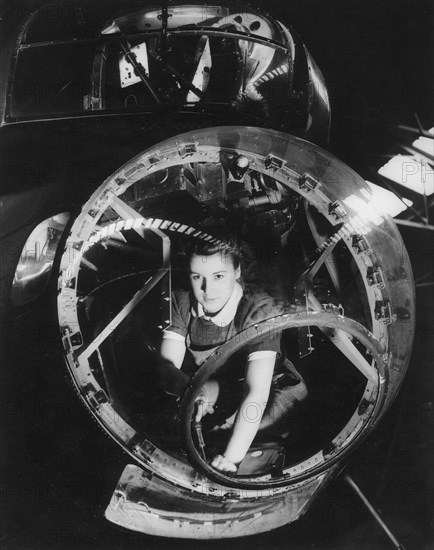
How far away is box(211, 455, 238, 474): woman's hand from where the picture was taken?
1309 millimetres

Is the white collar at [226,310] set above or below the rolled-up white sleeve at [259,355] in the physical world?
above

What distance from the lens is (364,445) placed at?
155cm

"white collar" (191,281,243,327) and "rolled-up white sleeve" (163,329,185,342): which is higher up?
"white collar" (191,281,243,327)

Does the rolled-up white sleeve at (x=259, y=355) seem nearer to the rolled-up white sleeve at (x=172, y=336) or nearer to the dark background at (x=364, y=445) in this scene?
the rolled-up white sleeve at (x=172, y=336)

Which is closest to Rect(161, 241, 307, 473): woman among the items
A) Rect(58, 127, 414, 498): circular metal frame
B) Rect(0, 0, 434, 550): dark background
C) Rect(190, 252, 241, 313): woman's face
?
Rect(190, 252, 241, 313): woman's face

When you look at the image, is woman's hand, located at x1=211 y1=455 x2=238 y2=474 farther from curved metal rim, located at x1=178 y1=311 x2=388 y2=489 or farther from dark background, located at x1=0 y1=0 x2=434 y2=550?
dark background, located at x1=0 y1=0 x2=434 y2=550

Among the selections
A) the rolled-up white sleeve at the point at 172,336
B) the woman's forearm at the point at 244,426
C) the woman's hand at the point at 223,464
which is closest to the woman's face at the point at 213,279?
the rolled-up white sleeve at the point at 172,336

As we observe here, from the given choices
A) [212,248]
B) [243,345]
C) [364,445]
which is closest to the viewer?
[243,345]

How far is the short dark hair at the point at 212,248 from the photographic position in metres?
1.29

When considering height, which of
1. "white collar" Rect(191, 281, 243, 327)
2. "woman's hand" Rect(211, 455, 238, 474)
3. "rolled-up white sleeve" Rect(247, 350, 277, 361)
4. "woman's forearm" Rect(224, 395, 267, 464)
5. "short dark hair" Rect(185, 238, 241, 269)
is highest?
"short dark hair" Rect(185, 238, 241, 269)

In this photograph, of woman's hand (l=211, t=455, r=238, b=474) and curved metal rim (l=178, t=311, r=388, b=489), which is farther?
woman's hand (l=211, t=455, r=238, b=474)

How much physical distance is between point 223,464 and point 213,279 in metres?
0.53

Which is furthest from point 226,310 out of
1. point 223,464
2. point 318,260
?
point 223,464

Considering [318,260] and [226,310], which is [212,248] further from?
[318,260]
